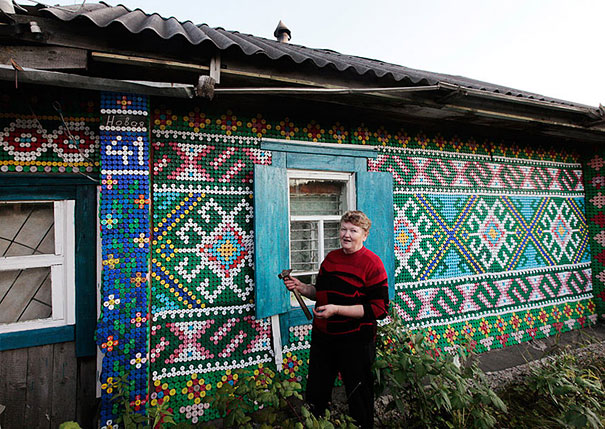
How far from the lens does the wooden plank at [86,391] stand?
245 centimetres

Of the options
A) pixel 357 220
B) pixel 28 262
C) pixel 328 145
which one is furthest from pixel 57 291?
pixel 328 145

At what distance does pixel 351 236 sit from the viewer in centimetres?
226

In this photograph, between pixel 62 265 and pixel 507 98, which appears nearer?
pixel 62 265

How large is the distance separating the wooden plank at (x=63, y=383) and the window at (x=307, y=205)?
1720 millimetres

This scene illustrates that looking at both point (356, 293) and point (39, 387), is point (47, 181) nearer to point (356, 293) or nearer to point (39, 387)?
point (39, 387)

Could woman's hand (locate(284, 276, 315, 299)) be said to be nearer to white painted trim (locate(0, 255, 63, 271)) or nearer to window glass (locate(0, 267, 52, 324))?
white painted trim (locate(0, 255, 63, 271))

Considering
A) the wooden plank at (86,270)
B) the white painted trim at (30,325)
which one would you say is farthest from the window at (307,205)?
the white painted trim at (30,325)

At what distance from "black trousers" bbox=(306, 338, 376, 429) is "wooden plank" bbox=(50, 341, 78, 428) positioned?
199cm

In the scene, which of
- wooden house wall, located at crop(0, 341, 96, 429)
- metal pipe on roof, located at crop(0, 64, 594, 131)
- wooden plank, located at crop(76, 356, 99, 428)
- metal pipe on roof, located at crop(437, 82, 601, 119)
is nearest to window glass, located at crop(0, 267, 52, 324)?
wooden house wall, located at crop(0, 341, 96, 429)

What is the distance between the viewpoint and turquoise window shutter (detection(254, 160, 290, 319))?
114 inches

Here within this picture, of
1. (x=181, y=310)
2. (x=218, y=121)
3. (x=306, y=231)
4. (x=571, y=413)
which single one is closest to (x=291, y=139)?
(x=218, y=121)

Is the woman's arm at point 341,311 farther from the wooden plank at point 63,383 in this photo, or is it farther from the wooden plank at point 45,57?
the wooden plank at point 45,57

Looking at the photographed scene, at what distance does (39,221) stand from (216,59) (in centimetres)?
206

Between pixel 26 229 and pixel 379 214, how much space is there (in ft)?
11.2
